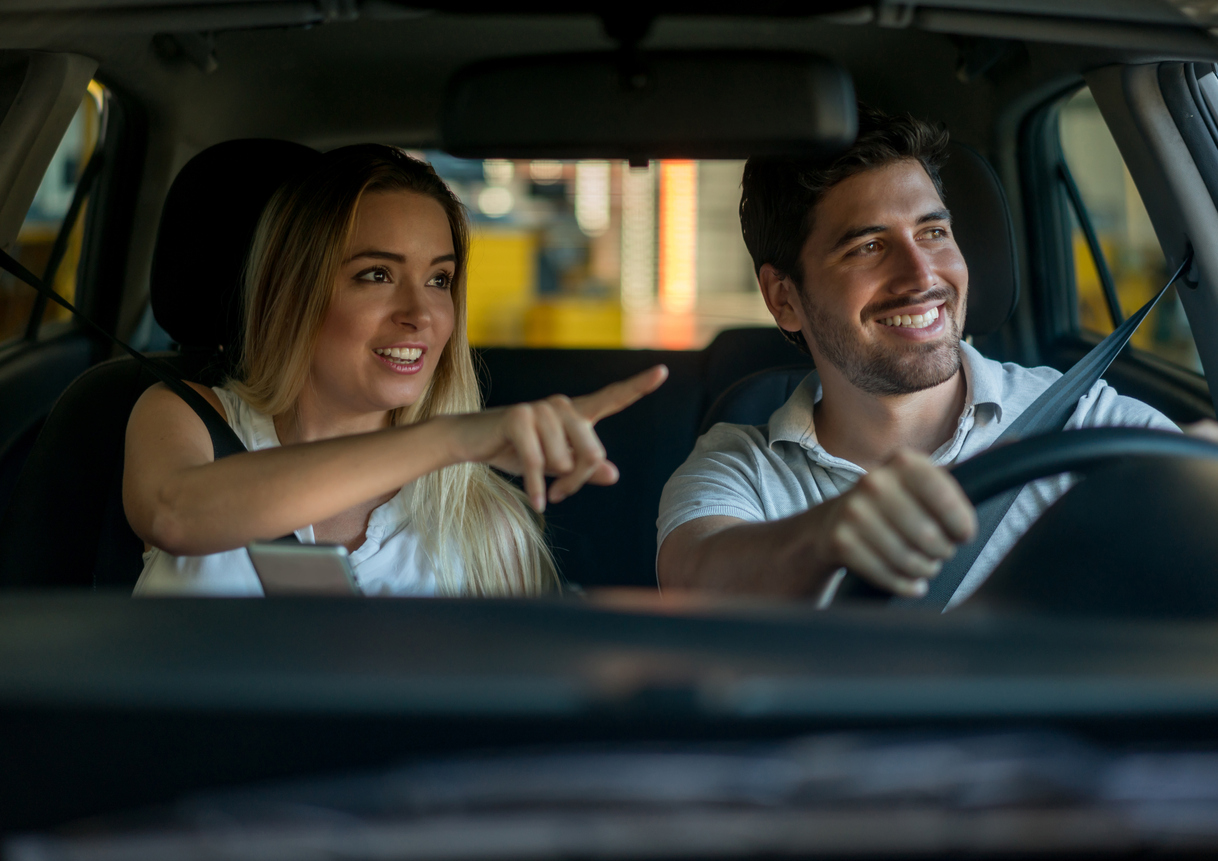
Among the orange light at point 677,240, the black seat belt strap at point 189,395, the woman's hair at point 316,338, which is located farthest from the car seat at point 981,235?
the orange light at point 677,240

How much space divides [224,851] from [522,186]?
1577cm

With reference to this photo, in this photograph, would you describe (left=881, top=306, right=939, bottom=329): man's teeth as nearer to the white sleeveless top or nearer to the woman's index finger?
the woman's index finger

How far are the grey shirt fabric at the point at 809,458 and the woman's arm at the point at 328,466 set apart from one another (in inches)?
16.1

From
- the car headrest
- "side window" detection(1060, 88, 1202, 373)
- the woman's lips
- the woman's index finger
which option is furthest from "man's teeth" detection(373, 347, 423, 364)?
"side window" detection(1060, 88, 1202, 373)

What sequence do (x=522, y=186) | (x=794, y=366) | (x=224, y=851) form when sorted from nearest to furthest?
(x=224, y=851) < (x=794, y=366) < (x=522, y=186)

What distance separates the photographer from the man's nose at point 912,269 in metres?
1.71

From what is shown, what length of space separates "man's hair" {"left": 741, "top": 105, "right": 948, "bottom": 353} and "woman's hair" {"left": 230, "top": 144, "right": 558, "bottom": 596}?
58 centimetres

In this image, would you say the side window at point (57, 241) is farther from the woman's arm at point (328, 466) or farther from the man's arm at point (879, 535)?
the man's arm at point (879, 535)

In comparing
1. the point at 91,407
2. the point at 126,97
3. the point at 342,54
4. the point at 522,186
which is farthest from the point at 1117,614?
the point at 522,186

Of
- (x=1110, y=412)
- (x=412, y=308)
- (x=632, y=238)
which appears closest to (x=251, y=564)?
(x=412, y=308)

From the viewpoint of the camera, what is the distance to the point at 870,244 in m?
1.78

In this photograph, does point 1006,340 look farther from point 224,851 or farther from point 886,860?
point 224,851

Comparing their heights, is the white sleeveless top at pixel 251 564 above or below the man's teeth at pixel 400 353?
below

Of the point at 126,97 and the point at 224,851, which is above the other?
the point at 126,97
